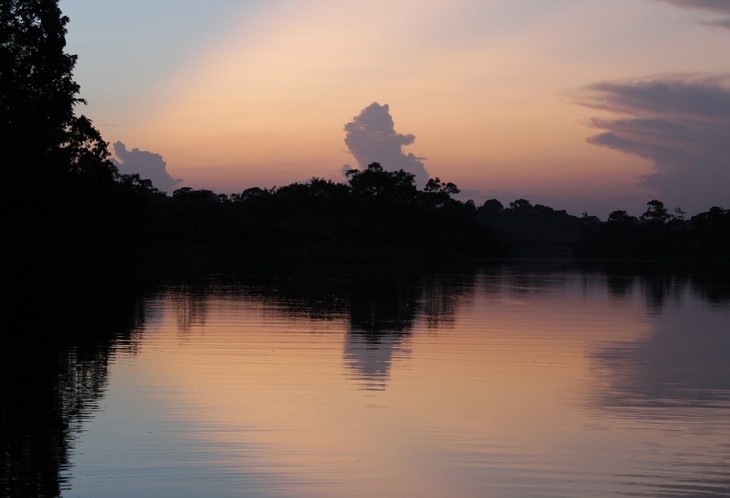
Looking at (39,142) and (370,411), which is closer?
(370,411)

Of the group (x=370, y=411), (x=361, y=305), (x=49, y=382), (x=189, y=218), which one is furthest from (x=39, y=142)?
(x=189, y=218)

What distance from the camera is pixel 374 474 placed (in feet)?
24.7

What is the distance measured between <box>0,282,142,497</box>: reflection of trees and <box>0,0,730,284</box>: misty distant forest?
6979 millimetres

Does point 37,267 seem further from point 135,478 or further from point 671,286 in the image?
point 671,286

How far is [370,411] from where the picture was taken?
1007cm

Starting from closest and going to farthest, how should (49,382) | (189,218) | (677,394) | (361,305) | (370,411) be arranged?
(370,411) < (49,382) < (677,394) < (361,305) < (189,218)

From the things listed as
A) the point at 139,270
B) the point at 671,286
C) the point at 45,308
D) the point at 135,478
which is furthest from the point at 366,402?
the point at 139,270

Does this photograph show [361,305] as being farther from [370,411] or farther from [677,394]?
[370,411]

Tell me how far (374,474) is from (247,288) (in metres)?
24.8

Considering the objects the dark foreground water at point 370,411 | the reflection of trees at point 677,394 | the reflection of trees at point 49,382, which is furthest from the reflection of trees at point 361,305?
the reflection of trees at point 677,394

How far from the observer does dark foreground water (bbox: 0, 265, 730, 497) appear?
7332 mm

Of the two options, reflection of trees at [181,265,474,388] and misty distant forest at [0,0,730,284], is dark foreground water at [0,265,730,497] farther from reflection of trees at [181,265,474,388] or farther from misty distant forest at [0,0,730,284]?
misty distant forest at [0,0,730,284]

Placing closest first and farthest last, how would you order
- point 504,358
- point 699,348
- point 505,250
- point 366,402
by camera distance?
1. point 366,402
2. point 504,358
3. point 699,348
4. point 505,250

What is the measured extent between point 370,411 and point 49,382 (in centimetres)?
430
